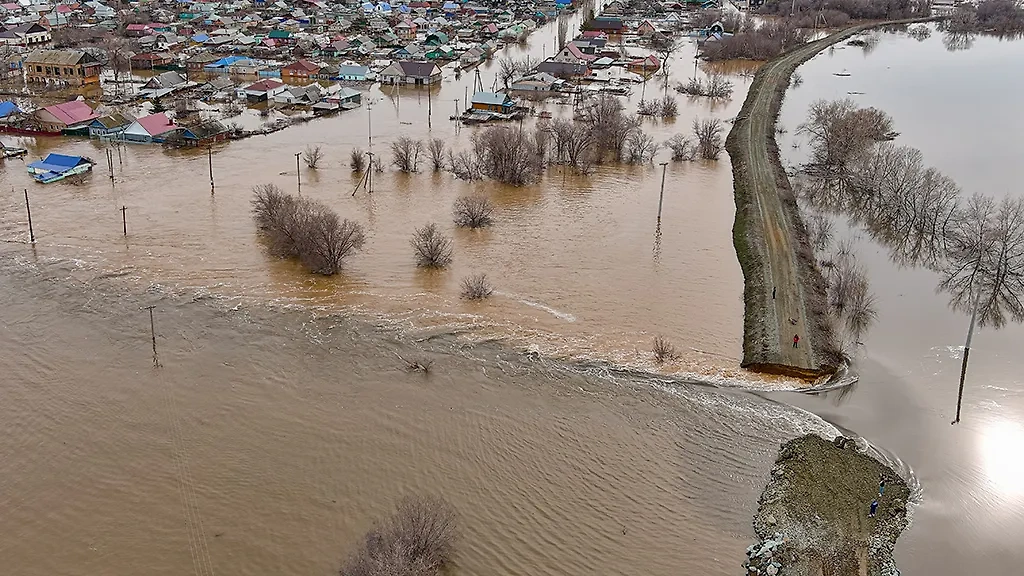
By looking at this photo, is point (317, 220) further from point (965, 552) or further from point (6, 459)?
point (965, 552)

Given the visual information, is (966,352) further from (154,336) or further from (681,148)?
(154,336)

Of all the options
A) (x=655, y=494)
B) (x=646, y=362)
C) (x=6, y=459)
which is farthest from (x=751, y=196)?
(x=6, y=459)

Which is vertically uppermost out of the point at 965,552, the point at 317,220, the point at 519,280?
the point at 317,220

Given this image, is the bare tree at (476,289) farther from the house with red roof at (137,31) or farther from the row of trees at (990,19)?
the row of trees at (990,19)

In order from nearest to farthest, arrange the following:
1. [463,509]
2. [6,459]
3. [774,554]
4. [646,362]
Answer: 1. [774,554]
2. [463,509]
3. [6,459]
4. [646,362]

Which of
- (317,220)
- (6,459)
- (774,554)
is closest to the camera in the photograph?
(774,554)

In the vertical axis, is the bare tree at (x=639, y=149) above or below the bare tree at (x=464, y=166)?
above

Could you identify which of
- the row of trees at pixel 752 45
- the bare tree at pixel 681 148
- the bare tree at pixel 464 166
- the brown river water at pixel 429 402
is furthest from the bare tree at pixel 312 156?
the row of trees at pixel 752 45
